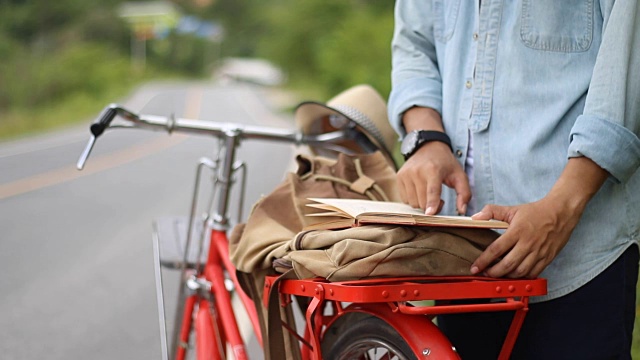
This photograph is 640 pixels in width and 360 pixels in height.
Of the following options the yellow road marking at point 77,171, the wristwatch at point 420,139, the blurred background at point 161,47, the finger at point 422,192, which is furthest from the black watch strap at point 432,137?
the blurred background at point 161,47

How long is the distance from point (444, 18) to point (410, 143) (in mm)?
296

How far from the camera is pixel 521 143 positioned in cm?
166

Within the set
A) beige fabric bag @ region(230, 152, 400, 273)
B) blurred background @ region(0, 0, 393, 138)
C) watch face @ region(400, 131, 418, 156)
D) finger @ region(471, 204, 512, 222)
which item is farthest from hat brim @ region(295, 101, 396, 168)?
blurred background @ region(0, 0, 393, 138)

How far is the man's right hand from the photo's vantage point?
1.69 meters

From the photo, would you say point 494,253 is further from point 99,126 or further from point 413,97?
point 99,126

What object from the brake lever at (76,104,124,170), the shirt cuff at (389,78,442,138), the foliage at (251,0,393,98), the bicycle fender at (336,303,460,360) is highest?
the foliage at (251,0,393,98)

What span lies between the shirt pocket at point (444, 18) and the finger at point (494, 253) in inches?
22.2

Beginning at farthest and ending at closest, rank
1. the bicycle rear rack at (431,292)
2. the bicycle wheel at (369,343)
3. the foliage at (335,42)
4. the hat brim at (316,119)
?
the foliage at (335,42), the hat brim at (316,119), the bicycle wheel at (369,343), the bicycle rear rack at (431,292)

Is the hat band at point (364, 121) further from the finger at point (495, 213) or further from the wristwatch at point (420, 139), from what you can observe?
the finger at point (495, 213)

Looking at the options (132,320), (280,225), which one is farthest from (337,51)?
(280,225)

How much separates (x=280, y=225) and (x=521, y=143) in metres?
0.53

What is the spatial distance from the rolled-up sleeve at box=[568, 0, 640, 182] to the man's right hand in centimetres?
26

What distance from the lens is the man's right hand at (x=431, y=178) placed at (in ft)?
5.54

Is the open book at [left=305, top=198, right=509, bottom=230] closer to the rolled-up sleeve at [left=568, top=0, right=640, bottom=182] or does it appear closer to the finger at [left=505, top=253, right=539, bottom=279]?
the finger at [left=505, top=253, right=539, bottom=279]
